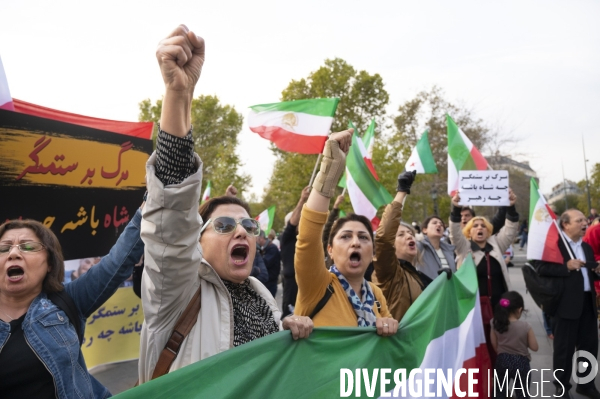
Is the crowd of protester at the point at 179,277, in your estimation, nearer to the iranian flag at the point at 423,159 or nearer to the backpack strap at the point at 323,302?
the backpack strap at the point at 323,302

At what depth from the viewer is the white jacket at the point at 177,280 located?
157 cm

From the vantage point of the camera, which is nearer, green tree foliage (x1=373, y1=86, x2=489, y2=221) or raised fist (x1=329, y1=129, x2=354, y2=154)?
raised fist (x1=329, y1=129, x2=354, y2=154)

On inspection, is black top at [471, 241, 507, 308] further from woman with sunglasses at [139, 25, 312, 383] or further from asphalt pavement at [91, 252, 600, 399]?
woman with sunglasses at [139, 25, 312, 383]

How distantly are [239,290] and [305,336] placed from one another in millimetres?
328

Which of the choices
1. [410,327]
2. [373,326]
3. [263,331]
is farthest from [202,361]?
[410,327]

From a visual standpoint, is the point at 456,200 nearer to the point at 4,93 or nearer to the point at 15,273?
the point at 4,93

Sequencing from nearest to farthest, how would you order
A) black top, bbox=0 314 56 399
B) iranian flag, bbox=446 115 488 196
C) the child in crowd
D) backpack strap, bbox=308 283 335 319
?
black top, bbox=0 314 56 399
backpack strap, bbox=308 283 335 319
the child in crowd
iranian flag, bbox=446 115 488 196

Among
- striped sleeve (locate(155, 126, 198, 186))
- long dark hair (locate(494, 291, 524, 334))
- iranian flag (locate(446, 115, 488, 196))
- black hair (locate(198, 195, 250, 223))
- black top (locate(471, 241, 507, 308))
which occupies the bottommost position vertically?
long dark hair (locate(494, 291, 524, 334))

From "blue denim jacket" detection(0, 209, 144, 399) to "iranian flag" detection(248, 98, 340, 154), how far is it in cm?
452

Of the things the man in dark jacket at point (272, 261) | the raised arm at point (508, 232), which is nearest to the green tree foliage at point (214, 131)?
the man in dark jacket at point (272, 261)

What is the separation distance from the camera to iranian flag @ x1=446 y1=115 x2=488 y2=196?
7.43m

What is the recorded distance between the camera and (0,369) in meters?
2.04

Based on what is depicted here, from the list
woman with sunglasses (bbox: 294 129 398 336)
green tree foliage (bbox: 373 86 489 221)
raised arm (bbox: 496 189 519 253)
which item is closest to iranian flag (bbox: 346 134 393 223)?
raised arm (bbox: 496 189 519 253)

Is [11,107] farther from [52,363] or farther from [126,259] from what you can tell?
[52,363]
